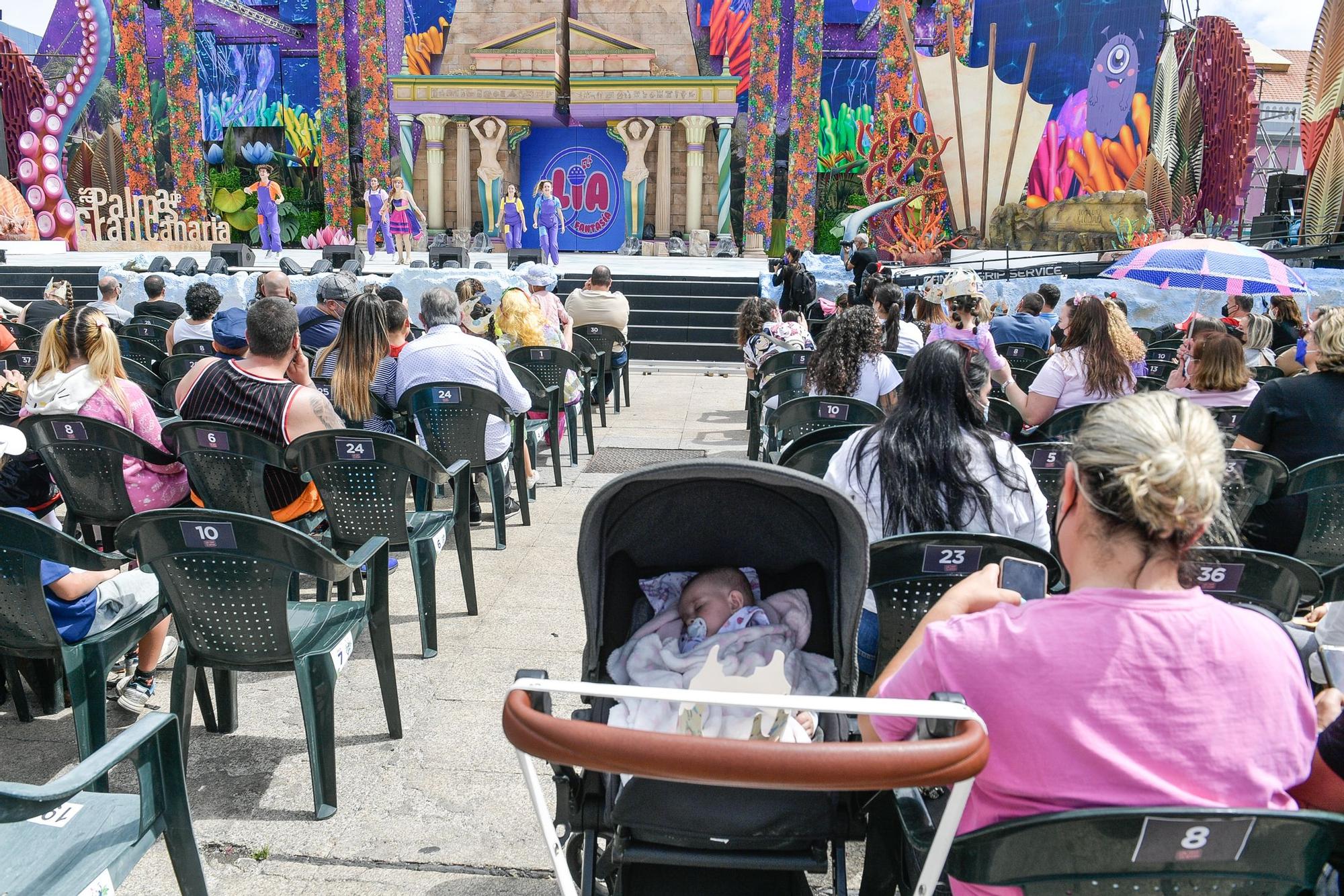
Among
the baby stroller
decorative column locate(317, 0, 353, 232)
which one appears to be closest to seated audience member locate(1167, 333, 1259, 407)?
the baby stroller

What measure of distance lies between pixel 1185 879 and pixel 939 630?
46 centimetres

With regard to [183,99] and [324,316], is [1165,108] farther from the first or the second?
[183,99]

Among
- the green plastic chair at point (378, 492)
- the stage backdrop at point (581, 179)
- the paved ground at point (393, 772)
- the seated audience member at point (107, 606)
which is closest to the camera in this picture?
the paved ground at point (393, 772)

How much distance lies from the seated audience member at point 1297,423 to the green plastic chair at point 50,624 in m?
4.09

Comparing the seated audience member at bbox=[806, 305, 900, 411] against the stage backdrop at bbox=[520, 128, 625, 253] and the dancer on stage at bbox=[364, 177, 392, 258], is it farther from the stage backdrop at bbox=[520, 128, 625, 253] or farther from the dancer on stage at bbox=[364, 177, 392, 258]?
the stage backdrop at bbox=[520, 128, 625, 253]

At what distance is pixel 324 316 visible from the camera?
6.48 m

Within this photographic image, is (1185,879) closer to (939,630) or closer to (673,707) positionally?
(939,630)

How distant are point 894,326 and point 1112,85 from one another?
20809 mm

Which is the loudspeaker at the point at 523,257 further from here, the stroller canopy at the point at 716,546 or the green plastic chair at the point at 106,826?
the green plastic chair at the point at 106,826

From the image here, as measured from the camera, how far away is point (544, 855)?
252 centimetres

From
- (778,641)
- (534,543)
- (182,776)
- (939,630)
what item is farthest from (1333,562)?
(182,776)

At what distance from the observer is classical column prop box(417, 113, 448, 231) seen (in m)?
24.1

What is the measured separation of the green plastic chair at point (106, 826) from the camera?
5.52 feet

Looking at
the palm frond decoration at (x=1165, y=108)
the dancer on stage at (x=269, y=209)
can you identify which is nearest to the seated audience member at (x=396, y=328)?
the dancer on stage at (x=269, y=209)
